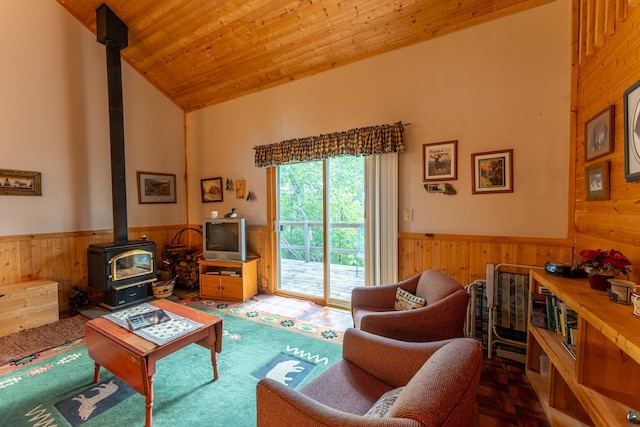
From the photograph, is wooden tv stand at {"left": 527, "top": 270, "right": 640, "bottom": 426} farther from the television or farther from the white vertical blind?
the television

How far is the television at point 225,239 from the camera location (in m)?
3.97

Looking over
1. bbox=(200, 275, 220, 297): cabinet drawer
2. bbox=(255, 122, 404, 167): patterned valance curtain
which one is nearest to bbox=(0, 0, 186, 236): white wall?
bbox=(200, 275, 220, 297): cabinet drawer

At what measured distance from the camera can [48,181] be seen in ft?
11.5

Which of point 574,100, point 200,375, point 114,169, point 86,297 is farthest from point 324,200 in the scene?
point 86,297

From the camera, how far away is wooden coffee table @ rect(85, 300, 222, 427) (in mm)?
1660

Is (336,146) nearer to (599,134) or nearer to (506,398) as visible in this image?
(599,134)

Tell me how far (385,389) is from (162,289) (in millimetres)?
3712

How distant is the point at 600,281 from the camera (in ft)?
4.96

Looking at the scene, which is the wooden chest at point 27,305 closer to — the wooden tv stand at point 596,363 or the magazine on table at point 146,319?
the magazine on table at point 146,319

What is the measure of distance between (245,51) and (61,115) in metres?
2.57

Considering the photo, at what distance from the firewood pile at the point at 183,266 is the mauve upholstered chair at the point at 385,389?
11.6 feet

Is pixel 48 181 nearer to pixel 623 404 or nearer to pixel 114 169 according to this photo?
pixel 114 169

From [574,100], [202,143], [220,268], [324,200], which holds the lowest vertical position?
[220,268]

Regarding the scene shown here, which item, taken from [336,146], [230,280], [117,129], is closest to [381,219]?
[336,146]
